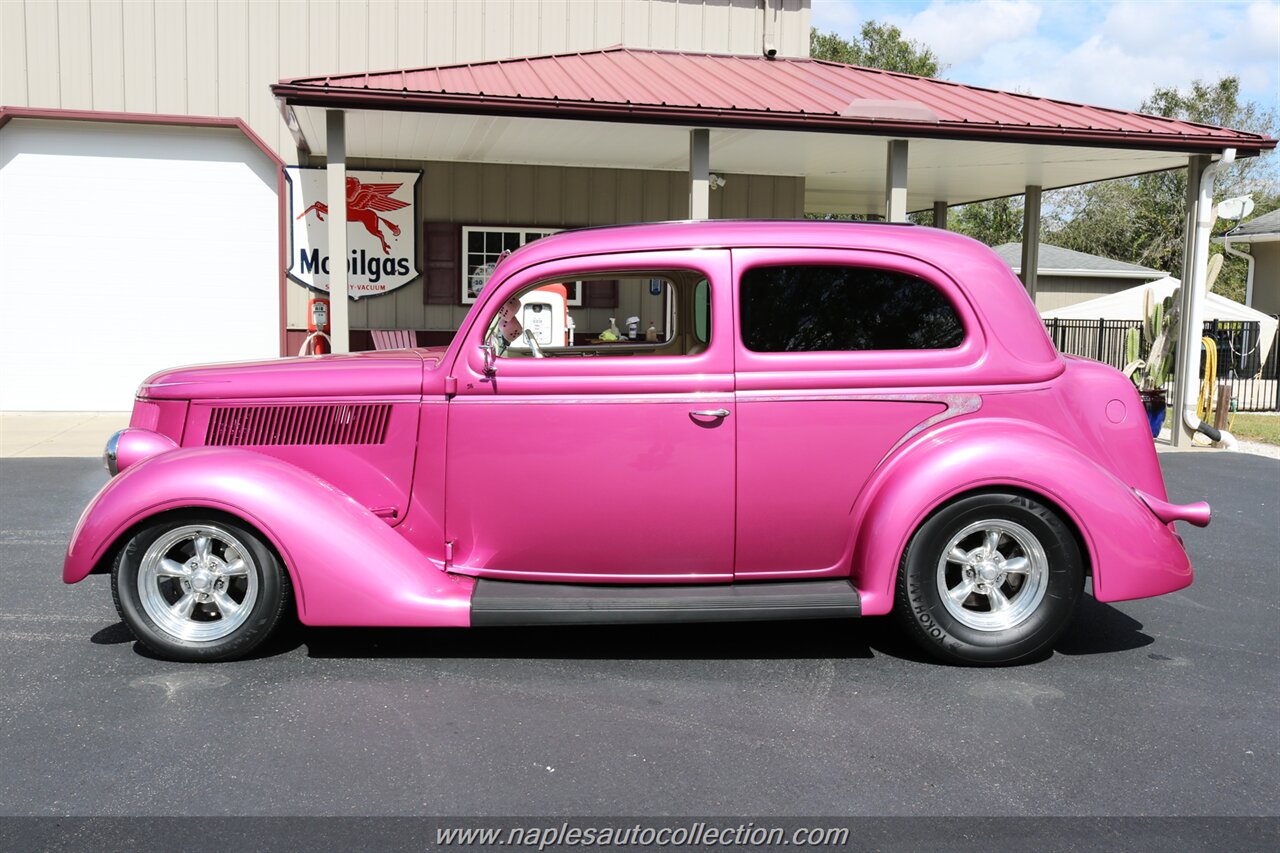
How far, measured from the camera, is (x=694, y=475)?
4.37 m

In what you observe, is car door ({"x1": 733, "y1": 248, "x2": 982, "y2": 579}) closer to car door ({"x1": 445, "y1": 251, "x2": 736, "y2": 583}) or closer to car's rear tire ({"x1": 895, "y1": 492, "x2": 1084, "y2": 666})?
car door ({"x1": 445, "y1": 251, "x2": 736, "y2": 583})

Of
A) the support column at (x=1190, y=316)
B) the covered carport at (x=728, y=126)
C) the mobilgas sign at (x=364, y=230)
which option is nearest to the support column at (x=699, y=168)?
the covered carport at (x=728, y=126)

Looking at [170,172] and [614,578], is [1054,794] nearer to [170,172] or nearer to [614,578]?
[614,578]

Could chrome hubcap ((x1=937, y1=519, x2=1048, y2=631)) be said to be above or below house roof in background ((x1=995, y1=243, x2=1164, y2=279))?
below

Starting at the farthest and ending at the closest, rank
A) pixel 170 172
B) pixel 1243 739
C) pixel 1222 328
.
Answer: pixel 1222 328 → pixel 170 172 → pixel 1243 739

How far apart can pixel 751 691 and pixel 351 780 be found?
1.57 meters

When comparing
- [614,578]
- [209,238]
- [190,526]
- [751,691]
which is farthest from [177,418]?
[209,238]

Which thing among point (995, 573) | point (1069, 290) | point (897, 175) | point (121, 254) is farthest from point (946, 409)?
point (1069, 290)

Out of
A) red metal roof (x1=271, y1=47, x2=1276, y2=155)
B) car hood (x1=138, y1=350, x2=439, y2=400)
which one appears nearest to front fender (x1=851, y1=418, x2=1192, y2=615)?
car hood (x1=138, y1=350, x2=439, y2=400)

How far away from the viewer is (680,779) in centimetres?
339

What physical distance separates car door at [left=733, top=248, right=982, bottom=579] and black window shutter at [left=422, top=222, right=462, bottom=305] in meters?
9.61

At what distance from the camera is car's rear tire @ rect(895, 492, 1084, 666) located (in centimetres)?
432

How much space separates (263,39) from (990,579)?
462 inches

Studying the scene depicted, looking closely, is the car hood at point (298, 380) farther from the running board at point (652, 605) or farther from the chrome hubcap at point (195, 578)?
the running board at point (652, 605)
